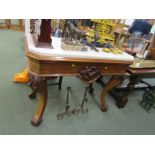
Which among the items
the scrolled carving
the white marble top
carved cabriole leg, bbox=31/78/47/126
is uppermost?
the white marble top

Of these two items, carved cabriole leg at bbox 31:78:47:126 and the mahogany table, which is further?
carved cabriole leg at bbox 31:78:47:126

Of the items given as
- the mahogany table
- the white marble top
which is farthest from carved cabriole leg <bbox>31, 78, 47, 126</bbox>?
the white marble top

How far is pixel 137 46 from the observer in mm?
2592

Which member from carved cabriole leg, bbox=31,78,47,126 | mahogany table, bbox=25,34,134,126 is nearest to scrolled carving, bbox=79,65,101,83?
mahogany table, bbox=25,34,134,126

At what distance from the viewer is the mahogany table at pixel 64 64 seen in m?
1.20

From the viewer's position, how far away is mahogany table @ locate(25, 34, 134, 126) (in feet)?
3.93

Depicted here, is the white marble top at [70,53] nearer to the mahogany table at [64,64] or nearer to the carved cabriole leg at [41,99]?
the mahogany table at [64,64]

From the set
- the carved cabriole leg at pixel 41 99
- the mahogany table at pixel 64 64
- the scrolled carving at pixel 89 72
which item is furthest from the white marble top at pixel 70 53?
the carved cabriole leg at pixel 41 99

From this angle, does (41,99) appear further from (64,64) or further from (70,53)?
(70,53)

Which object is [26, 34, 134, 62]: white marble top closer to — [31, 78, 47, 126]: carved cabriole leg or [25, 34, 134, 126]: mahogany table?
[25, 34, 134, 126]: mahogany table

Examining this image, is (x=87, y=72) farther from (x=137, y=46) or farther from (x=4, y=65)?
(x=4, y=65)

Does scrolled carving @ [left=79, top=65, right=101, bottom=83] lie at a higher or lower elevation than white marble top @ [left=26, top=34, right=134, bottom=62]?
lower

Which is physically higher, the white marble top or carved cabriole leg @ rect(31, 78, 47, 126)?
the white marble top
